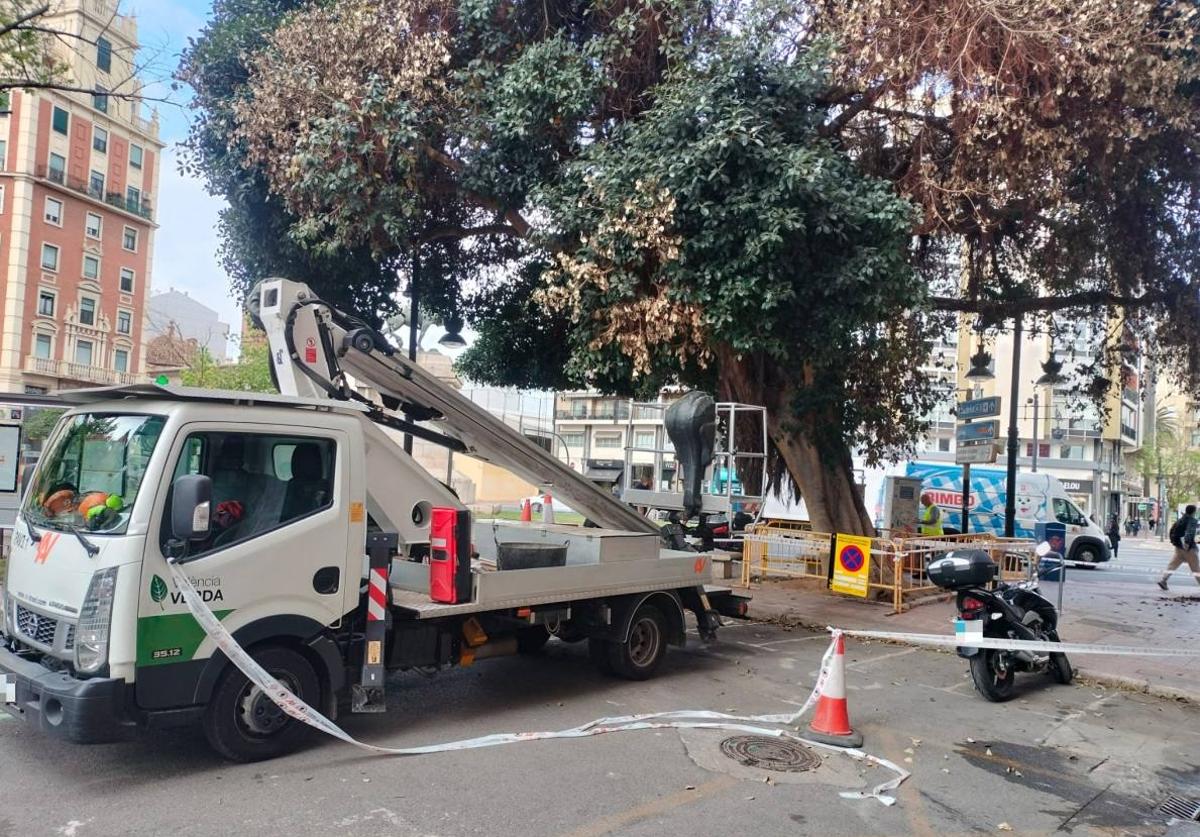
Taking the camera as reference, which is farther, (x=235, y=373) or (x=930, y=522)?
(x=235, y=373)

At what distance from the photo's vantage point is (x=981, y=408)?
13.7 m

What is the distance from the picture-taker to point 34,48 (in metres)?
10.4

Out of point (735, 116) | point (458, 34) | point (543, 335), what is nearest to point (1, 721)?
point (735, 116)

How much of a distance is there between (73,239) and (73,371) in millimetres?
7678

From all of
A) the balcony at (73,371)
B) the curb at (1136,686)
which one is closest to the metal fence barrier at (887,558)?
the curb at (1136,686)

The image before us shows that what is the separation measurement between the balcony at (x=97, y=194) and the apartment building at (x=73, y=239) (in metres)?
0.07

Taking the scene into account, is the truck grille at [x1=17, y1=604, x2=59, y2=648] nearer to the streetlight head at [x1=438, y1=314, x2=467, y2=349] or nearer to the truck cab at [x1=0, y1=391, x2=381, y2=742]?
the truck cab at [x1=0, y1=391, x2=381, y2=742]

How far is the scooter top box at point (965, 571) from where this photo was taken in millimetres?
7316

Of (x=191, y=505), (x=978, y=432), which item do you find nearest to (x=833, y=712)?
(x=191, y=505)

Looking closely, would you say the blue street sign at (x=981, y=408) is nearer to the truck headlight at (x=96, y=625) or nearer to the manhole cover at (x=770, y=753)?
the manhole cover at (x=770, y=753)

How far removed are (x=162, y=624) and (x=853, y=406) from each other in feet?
37.4

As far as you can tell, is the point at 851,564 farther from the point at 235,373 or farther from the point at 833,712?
the point at 235,373

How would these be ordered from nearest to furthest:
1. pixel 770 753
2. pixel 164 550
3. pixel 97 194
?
pixel 164 550, pixel 770 753, pixel 97 194

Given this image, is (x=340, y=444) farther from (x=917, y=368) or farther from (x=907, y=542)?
(x=917, y=368)
